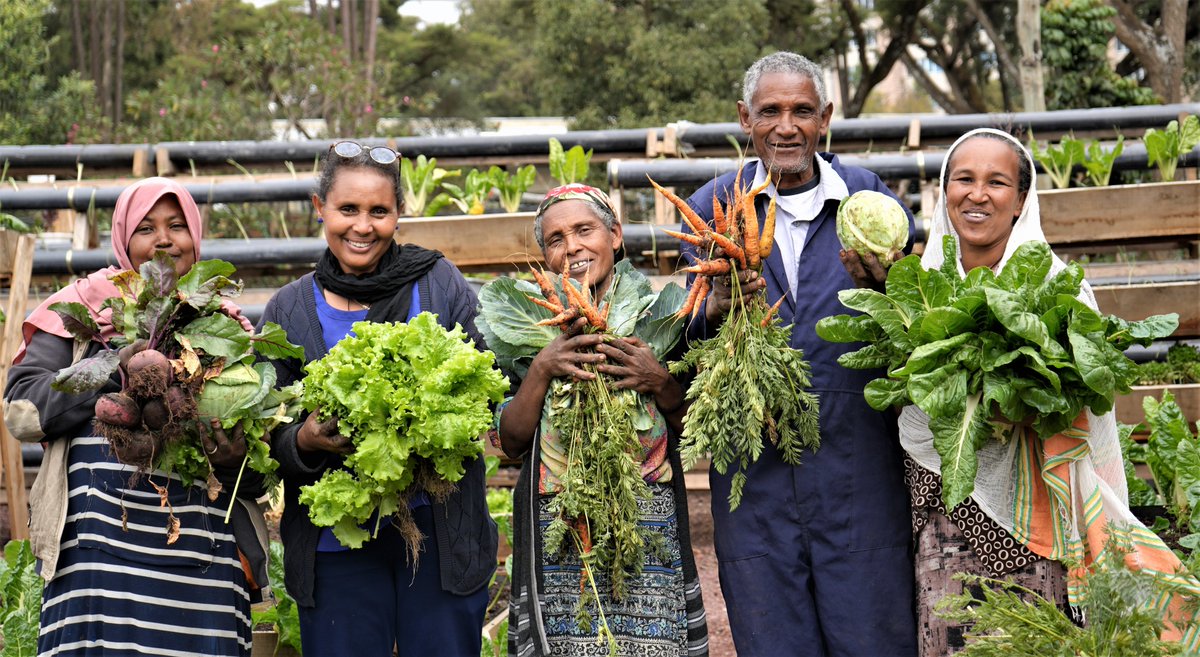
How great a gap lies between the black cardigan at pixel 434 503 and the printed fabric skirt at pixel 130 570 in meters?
0.25

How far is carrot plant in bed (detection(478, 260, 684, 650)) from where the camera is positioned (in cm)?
321

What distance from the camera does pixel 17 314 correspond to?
5.41m

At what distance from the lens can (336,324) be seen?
3547mm

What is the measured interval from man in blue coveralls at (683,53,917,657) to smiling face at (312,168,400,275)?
40.3 inches

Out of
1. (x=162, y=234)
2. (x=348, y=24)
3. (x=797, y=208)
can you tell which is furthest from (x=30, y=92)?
(x=797, y=208)

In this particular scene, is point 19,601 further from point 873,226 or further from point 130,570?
point 873,226

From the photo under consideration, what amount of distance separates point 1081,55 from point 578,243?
12147 millimetres

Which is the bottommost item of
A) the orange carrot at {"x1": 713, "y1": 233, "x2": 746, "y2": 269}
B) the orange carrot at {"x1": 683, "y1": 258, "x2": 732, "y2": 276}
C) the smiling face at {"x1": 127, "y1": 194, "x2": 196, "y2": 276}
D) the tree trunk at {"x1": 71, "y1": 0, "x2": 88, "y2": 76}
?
the orange carrot at {"x1": 683, "y1": 258, "x2": 732, "y2": 276}

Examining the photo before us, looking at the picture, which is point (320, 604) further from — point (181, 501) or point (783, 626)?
point (783, 626)

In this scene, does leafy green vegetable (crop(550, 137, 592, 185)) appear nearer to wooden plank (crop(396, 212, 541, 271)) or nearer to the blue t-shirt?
wooden plank (crop(396, 212, 541, 271))

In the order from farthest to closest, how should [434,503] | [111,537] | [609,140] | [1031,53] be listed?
[1031,53]
[609,140]
[434,503]
[111,537]

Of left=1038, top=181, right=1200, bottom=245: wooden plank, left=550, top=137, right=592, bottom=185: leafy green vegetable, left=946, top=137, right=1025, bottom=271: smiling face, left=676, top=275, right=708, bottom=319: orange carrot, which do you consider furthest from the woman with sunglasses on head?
left=1038, top=181, right=1200, bottom=245: wooden plank

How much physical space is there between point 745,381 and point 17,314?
4.01 m

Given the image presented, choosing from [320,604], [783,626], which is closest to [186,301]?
[320,604]
